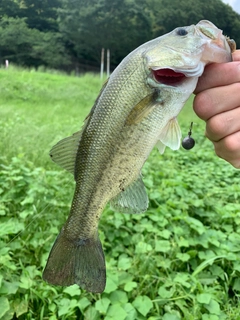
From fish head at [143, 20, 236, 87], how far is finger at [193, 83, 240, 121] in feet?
0.31

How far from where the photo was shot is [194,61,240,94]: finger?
1145mm

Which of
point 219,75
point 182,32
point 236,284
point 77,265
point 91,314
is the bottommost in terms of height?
point 236,284

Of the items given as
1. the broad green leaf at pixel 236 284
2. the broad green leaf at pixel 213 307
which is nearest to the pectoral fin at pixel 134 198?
the broad green leaf at pixel 213 307

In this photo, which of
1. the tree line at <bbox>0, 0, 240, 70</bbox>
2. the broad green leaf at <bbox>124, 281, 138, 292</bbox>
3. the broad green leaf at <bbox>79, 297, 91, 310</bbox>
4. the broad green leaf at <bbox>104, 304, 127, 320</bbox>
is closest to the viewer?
the broad green leaf at <bbox>104, 304, 127, 320</bbox>

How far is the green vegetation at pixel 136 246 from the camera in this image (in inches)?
77.2

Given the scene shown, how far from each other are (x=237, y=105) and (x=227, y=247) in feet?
5.22

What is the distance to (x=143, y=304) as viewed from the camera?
195 centimetres

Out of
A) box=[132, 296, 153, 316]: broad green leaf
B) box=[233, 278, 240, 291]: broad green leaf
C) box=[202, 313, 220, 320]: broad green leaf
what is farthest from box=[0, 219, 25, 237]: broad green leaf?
box=[233, 278, 240, 291]: broad green leaf

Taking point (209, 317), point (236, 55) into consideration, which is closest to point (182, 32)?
point (236, 55)

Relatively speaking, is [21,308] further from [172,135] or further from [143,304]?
[172,135]

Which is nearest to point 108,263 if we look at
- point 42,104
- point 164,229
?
point 164,229

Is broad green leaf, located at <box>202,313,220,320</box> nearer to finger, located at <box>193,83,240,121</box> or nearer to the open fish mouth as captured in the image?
finger, located at <box>193,83,240,121</box>

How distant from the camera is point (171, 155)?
4.99 meters

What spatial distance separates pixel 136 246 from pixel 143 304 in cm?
56
